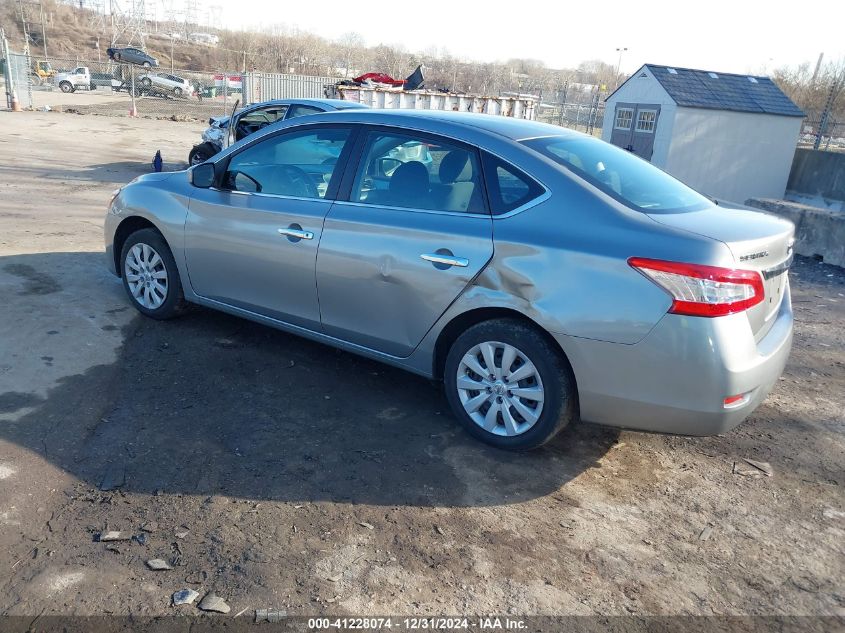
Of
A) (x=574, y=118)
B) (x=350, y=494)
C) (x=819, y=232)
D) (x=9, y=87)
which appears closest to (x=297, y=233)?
(x=350, y=494)

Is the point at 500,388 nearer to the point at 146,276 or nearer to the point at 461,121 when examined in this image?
the point at 461,121

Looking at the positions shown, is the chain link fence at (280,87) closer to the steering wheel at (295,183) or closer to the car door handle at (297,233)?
the steering wheel at (295,183)

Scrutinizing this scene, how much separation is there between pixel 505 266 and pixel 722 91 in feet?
53.8

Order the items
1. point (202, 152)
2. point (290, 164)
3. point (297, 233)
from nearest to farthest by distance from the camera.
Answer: point (297, 233)
point (290, 164)
point (202, 152)

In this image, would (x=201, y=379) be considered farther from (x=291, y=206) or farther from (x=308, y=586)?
(x=308, y=586)

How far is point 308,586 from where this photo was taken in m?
2.78

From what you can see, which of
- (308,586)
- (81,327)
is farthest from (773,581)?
(81,327)

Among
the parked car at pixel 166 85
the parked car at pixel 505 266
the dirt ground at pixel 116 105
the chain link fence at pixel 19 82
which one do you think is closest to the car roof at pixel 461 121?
the parked car at pixel 505 266

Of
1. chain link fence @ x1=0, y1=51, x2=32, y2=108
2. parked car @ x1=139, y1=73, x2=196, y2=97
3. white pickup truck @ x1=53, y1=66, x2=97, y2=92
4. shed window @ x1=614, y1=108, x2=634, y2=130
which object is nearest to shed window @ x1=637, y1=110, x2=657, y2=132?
shed window @ x1=614, y1=108, x2=634, y2=130

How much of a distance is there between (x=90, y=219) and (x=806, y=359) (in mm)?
8542

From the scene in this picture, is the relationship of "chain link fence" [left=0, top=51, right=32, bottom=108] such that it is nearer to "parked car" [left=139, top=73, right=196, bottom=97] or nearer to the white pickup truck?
the white pickup truck

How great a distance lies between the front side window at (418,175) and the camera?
392 centimetres

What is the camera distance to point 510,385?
12.4 ft

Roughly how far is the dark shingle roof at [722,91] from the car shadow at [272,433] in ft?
47.4
